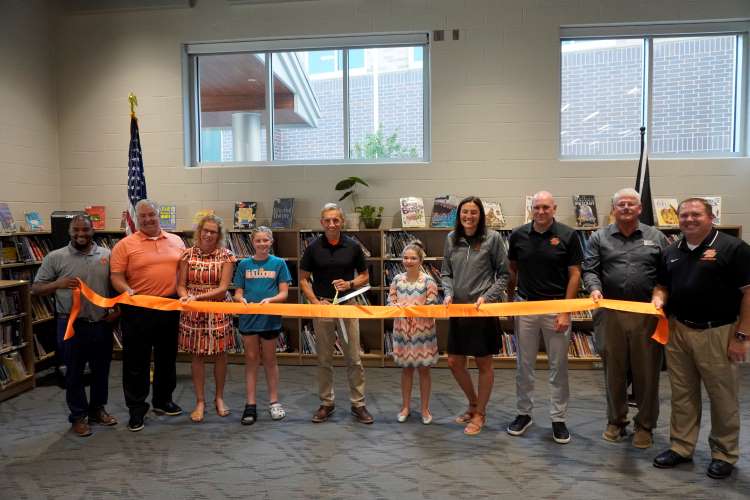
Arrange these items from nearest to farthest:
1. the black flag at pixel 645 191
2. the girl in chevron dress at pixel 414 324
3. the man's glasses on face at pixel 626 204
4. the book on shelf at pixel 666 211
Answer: the man's glasses on face at pixel 626 204 → the girl in chevron dress at pixel 414 324 → the black flag at pixel 645 191 → the book on shelf at pixel 666 211

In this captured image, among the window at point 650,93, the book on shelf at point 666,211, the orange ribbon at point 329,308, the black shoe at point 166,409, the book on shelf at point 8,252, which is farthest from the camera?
the window at point 650,93

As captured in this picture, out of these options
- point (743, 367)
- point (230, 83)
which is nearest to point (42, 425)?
point (230, 83)

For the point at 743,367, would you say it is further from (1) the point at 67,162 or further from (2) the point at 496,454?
(1) the point at 67,162

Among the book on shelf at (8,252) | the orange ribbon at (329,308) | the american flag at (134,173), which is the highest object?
the american flag at (134,173)

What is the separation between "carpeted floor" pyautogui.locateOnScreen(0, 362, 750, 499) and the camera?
289cm

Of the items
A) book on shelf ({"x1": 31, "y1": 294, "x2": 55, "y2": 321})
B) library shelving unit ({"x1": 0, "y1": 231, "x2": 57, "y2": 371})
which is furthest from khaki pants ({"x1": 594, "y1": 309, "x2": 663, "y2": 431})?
book on shelf ({"x1": 31, "y1": 294, "x2": 55, "y2": 321})

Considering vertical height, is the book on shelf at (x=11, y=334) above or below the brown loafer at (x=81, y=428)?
above

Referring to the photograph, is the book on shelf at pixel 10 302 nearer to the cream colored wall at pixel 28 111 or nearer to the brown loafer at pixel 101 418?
the cream colored wall at pixel 28 111

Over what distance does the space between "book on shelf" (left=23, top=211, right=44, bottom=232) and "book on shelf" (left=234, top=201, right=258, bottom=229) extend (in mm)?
2172

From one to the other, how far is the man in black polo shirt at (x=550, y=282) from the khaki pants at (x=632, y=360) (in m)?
0.27

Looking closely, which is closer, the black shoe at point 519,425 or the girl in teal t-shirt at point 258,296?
the black shoe at point 519,425

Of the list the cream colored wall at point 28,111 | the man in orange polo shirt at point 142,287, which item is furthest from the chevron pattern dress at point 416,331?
the cream colored wall at point 28,111

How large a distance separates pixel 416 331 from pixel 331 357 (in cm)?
69

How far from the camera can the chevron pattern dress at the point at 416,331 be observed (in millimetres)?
3754
